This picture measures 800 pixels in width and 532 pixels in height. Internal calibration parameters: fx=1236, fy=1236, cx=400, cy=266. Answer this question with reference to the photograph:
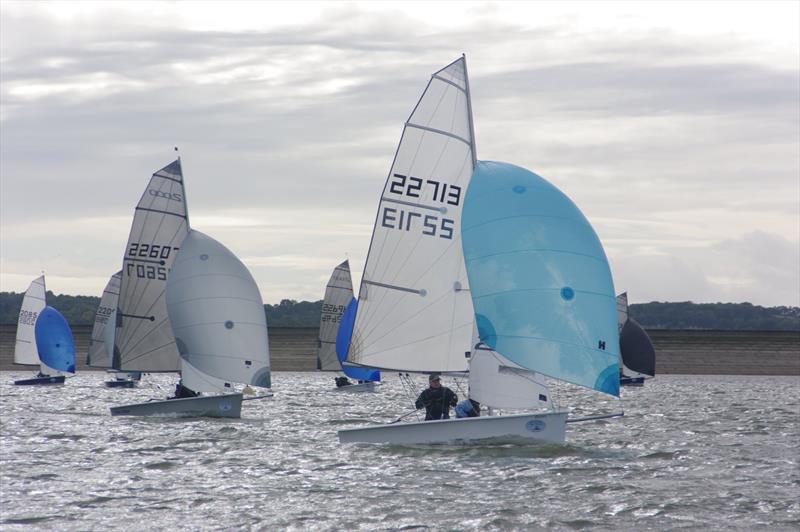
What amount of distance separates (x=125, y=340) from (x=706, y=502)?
66.5ft

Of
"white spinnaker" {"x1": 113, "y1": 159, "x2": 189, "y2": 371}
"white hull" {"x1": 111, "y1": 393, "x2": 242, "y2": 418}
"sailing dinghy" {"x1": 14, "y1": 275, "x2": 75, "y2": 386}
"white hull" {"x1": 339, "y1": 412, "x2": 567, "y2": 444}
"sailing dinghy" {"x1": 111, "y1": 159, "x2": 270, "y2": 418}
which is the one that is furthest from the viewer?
"sailing dinghy" {"x1": 14, "y1": 275, "x2": 75, "y2": 386}

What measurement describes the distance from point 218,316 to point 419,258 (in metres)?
8.49

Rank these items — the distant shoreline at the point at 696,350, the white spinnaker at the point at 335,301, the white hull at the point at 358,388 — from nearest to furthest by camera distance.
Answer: the white hull at the point at 358,388
the white spinnaker at the point at 335,301
the distant shoreline at the point at 696,350

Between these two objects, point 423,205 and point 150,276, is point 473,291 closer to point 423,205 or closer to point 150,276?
point 423,205

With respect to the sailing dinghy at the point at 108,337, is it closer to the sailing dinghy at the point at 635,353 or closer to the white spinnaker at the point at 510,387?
the sailing dinghy at the point at 635,353

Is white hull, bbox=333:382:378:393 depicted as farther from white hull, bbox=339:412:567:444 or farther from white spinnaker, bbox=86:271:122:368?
white hull, bbox=339:412:567:444

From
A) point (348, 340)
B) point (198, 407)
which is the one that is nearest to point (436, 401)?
point (198, 407)

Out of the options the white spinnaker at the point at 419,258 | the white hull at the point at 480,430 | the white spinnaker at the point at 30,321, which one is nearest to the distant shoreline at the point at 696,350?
the white spinnaker at the point at 30,321

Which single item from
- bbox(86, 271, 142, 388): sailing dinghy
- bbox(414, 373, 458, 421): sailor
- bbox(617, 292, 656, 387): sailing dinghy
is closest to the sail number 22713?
bbox(414, 373, 458, 421): sailor

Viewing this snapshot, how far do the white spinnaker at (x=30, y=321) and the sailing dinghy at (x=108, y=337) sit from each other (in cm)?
277

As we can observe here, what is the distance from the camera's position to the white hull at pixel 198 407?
3006 centimetres

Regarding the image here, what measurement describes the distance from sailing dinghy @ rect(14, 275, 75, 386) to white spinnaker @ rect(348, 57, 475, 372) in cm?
3568

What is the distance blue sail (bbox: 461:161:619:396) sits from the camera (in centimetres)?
2167

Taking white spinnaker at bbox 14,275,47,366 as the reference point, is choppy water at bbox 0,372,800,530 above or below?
below
